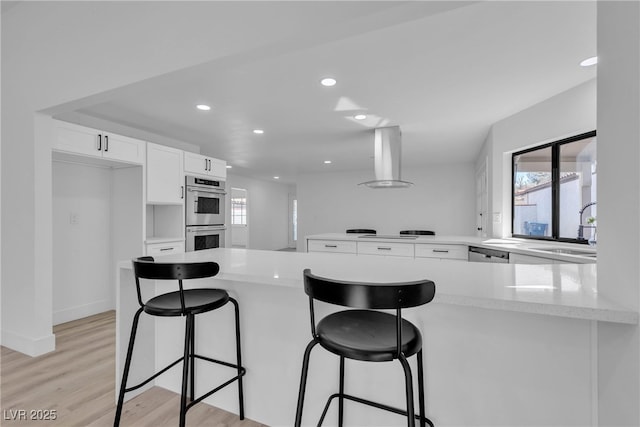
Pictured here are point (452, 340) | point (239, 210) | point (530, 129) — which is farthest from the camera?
point (239, 210)

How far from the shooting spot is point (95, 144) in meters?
2.91

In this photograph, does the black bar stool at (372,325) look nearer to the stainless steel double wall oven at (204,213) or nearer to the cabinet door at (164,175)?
the cabinet door at (164,175)

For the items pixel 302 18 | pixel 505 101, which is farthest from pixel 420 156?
pixel 302 18

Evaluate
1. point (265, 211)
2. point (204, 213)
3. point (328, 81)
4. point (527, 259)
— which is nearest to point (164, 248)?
point (204, 213)

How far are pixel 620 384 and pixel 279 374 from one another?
4.52 feet

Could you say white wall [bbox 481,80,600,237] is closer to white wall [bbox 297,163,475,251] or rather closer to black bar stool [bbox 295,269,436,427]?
black bar stool [bbox 295,269,436,427]

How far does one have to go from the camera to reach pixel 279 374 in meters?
1.63

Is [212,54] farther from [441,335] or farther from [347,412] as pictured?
[347,412]

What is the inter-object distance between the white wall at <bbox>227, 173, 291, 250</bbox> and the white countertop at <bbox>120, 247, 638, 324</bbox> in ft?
21.7

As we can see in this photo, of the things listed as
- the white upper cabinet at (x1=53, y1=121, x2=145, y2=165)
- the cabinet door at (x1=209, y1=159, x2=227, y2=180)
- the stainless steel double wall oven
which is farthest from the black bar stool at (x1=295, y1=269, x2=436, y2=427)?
the cabinet door at (x1=209, y1=159, x2=227, y2=180)

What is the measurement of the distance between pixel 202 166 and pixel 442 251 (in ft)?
11.0

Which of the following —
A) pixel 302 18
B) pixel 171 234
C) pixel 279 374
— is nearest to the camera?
pixel 302 18

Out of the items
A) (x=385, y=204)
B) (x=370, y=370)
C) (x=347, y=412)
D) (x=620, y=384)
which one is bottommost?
(x=347, y=412)

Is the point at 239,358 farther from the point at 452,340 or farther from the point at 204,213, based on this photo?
the point at 204,213
